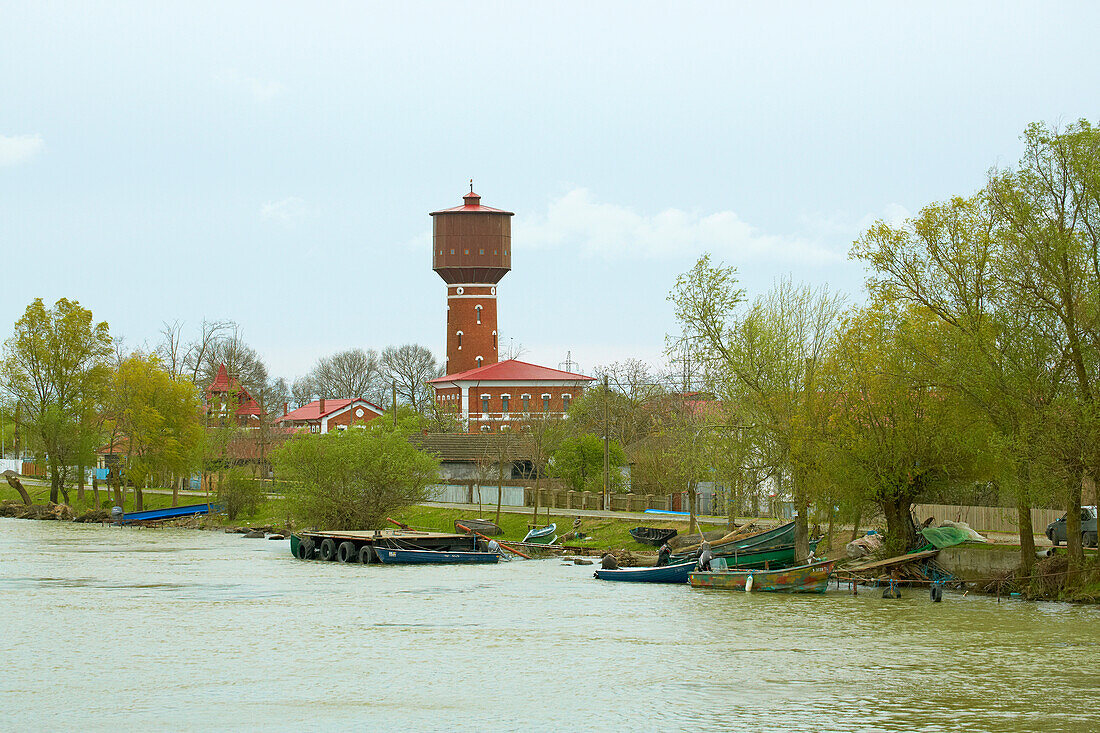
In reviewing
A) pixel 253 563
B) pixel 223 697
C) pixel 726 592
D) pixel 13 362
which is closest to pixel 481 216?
pixel 13 362

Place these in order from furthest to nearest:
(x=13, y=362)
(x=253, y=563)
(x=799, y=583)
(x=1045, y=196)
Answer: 1. (x=13, y=362)
2. (x=253, y=563)
3. (x=799, y=583)
4. (x=1045, y=196)

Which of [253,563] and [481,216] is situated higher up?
[481,216]

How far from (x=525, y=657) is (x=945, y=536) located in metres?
19.9

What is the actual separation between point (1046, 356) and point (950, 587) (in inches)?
365

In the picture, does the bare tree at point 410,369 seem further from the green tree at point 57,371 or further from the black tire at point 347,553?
the black tire at point 347,553

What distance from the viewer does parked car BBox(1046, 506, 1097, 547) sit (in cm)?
3825

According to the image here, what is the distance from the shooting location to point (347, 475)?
59.3m

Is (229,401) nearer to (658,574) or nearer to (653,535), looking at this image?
(653,535)

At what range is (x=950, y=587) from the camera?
127 ft

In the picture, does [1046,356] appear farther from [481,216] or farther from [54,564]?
[481,216]

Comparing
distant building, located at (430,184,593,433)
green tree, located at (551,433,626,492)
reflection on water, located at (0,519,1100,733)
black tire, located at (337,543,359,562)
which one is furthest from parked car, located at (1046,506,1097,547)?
distant building, located at (430,184,593,433)

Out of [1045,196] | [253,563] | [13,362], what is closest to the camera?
[1045,196]

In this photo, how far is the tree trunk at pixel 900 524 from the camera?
4062cm

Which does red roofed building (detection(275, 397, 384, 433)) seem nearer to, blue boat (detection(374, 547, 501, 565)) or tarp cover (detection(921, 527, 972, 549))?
blue boat (detection(374, 547, 501, 565))
